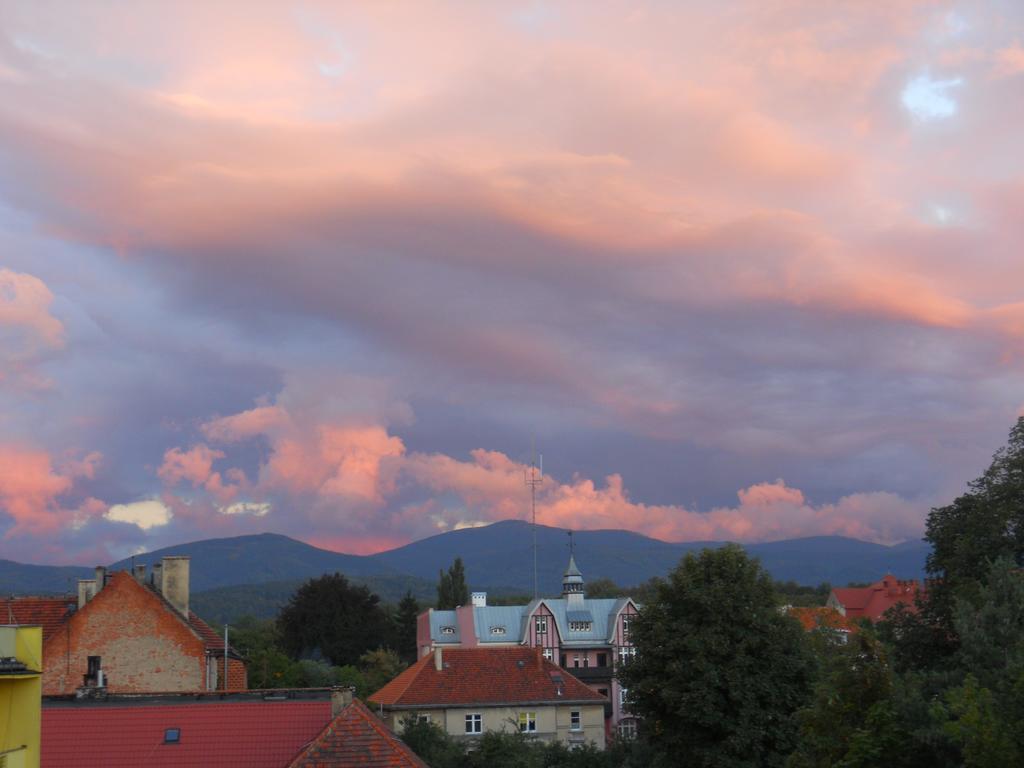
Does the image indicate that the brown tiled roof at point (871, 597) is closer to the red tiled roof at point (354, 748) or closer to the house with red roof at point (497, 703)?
the house with red roof at point (497, 703)

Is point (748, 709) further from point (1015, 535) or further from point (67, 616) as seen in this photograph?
point (67, 616)

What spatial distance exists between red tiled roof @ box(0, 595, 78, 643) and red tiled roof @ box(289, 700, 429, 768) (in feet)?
67.3

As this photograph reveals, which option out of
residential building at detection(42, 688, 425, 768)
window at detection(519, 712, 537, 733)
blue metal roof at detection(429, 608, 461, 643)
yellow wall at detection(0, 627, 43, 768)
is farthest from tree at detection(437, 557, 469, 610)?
yellow wall at detection(0, 627, 43, 768)

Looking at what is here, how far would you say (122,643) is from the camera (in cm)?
4819

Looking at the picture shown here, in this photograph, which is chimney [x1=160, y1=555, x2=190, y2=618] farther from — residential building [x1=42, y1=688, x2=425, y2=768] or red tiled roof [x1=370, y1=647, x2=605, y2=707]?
red tiled roof [x1=370, y1=647, x2=605, y2=707]

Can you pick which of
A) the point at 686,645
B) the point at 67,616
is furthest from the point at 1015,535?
the point at 67,616

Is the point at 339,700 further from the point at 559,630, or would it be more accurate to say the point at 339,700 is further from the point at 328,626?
the point at 328,626

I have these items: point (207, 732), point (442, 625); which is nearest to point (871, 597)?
point (442, 625)

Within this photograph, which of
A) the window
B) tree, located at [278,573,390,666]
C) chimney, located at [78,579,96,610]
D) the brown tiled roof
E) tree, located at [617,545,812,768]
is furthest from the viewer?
the brown tiled roof

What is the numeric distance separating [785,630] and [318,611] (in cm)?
8581

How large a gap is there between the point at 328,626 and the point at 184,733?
3644 inches

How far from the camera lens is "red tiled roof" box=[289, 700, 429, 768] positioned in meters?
32.4

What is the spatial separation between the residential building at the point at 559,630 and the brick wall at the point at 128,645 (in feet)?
211

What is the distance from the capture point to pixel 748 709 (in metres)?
46.6
